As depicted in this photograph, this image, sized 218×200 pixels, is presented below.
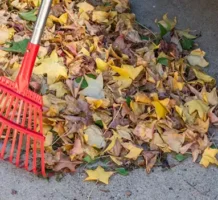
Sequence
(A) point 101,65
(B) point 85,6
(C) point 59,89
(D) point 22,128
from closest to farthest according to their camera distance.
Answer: (D) point 22,128 → (C) point 59,89 → (A) point 101,65 → (B) point 85,6

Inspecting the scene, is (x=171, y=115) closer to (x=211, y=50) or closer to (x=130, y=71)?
(x=130, y=71)

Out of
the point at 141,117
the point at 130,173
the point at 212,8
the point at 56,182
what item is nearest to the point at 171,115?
the point at 141,117

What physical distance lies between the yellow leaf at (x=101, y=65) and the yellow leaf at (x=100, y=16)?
314 millimetres

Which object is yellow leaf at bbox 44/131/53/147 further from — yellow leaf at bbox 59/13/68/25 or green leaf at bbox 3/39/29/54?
yellow leaf at bbox 59/13/68/25

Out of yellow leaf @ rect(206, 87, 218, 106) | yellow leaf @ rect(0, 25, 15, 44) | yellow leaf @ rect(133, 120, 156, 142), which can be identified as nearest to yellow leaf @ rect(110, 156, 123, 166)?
yellow leaf @ rect(133, 120, 156, 142)

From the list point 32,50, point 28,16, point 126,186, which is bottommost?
point 126,186

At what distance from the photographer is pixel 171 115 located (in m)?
2.23

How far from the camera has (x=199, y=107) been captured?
2256mm

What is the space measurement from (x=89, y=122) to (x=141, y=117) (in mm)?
194

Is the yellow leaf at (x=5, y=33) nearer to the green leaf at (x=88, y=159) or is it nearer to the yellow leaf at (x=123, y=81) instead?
the yellow leaf at (x=123, y=81)

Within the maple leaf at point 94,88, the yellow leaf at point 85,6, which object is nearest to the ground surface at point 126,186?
the maple leaf at point 94,88

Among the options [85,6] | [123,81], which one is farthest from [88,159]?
[85,6]

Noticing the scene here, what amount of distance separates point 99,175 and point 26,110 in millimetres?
319

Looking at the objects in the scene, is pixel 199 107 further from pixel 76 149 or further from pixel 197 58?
pixel 76 149
